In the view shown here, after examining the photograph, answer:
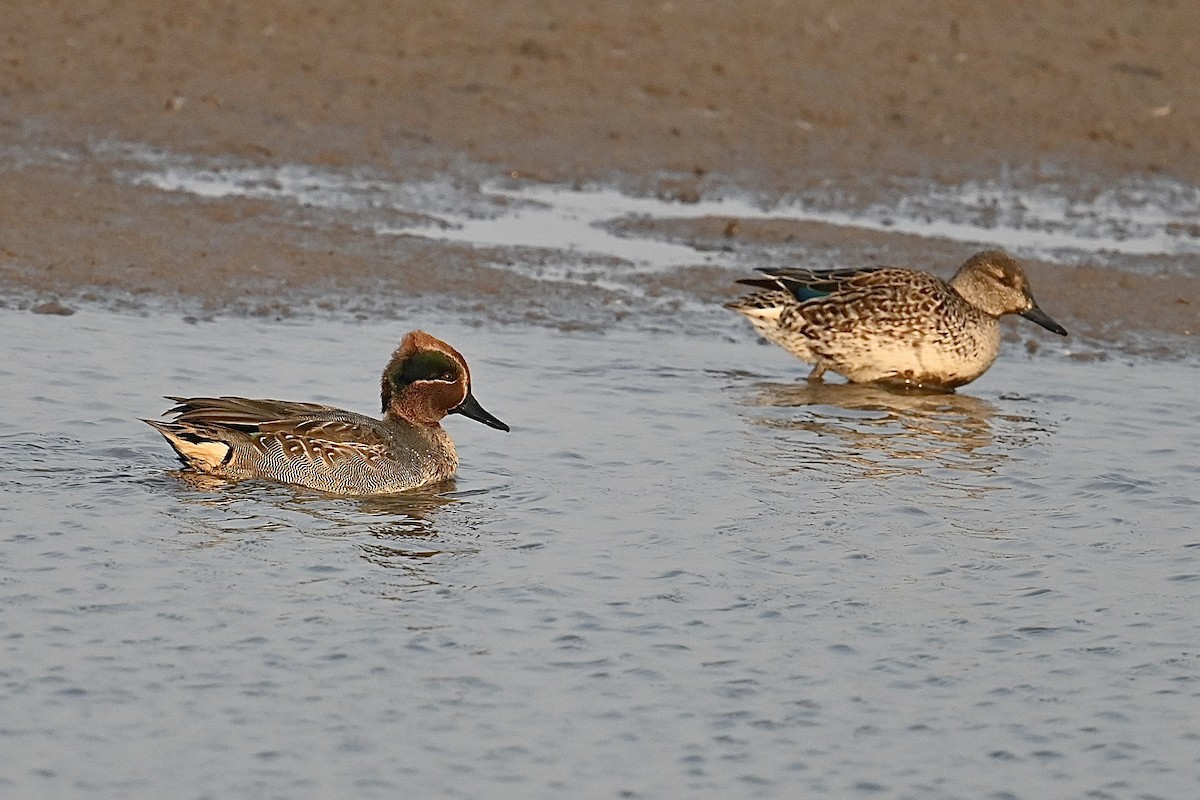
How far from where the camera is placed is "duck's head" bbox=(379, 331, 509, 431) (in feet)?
29.9

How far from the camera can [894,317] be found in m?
10.9

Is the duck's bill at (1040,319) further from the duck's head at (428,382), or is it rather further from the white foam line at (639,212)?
the duck's head at (428,382)

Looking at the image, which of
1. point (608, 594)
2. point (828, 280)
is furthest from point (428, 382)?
point (828, 280)

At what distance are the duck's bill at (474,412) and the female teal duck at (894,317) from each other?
7.90ft

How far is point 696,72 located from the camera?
56.0 feet

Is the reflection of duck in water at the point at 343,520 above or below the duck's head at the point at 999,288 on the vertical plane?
below

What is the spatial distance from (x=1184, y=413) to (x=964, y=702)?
4.39 meters

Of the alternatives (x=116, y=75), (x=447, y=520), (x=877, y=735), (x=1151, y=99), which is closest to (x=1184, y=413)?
(x=447, y=520)

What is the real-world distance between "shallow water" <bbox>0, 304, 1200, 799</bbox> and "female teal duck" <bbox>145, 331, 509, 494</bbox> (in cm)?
12

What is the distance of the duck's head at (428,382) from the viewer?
358 inches

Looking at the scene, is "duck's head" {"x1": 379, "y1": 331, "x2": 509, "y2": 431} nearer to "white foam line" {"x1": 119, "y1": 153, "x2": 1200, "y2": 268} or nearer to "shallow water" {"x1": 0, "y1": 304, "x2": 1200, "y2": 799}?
"shallow water" {"x1": 0, "y1": 304, "x2": 1200, "y2": 799}

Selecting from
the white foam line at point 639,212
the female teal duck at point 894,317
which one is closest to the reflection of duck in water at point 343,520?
the female teal duck at point 894,317

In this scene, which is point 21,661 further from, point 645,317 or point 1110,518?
point 645,317

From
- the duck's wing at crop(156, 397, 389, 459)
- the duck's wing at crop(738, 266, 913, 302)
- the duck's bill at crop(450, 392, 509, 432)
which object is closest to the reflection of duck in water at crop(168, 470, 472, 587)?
the duck's wing at crop(156, 397, 389, 459)
